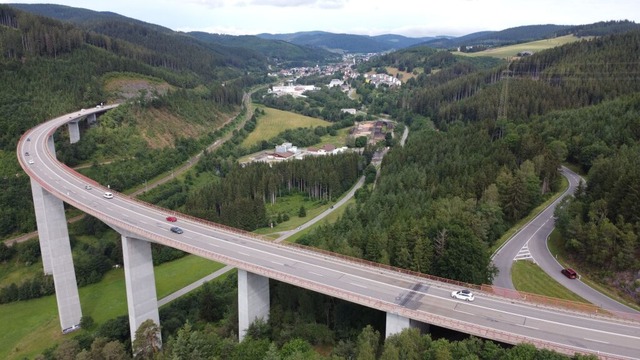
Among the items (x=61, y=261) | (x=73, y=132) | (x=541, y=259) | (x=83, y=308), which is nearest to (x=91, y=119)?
(x=73, y=132)

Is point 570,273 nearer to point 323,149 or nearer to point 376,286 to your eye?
point 376,286

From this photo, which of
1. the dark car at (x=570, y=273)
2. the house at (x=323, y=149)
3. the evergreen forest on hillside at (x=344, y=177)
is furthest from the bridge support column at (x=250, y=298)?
the house at (x=323, y=149)

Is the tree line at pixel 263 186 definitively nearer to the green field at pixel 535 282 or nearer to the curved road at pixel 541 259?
the curved road at pixel 541 259

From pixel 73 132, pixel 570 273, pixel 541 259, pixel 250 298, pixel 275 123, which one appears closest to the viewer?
pixel 250 298

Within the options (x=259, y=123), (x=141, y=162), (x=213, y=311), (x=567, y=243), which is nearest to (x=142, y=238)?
(x=213, y=311)

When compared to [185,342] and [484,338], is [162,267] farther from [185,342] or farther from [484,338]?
[484,338]

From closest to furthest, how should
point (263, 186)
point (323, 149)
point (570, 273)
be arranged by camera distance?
1. point (570, 273)
2. point (263, 186)
3. point (323, 149)
